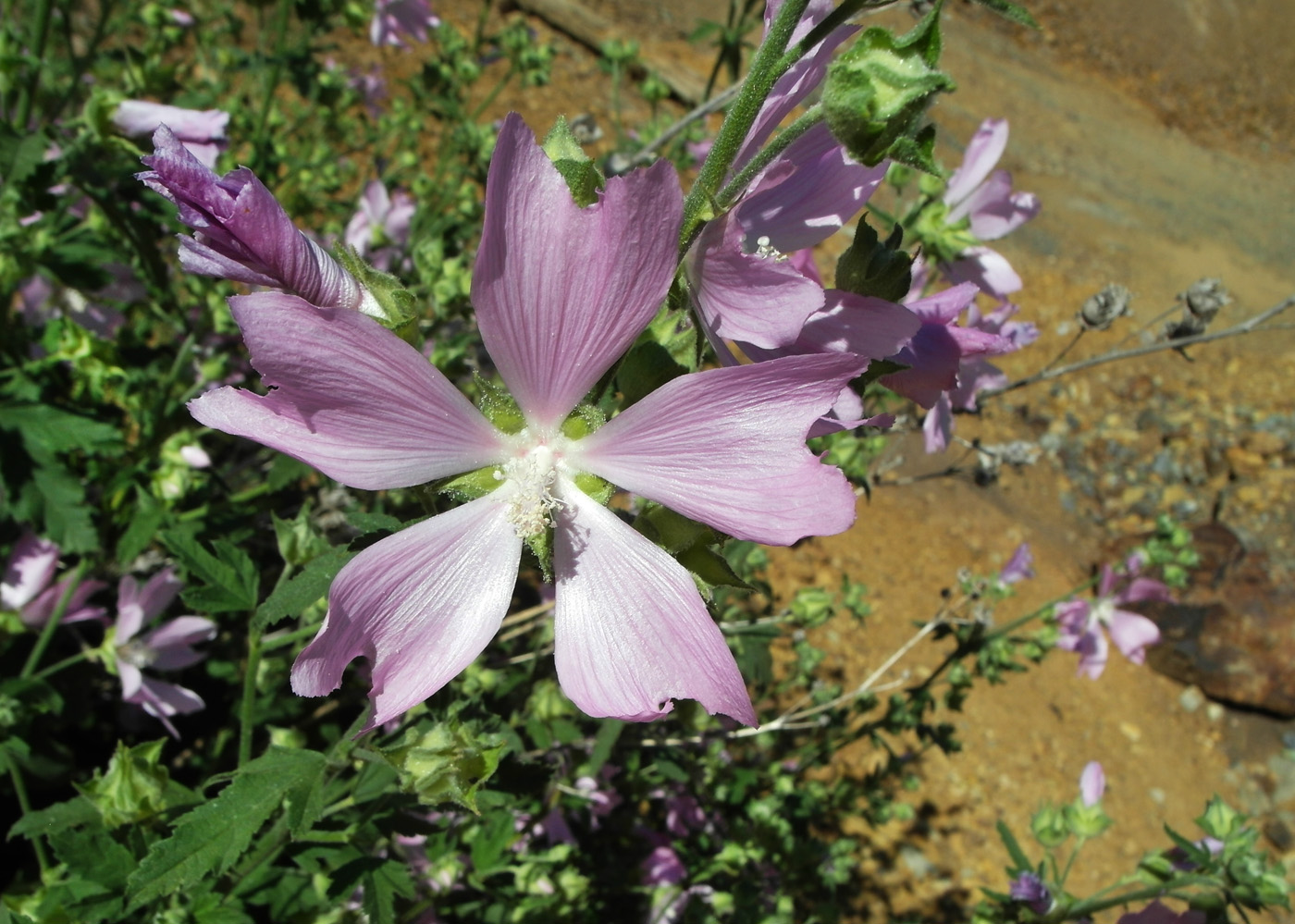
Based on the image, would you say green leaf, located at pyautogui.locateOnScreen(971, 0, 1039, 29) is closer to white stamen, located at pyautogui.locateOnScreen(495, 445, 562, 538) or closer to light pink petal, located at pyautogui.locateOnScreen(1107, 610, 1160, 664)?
white stamen, located at pyautogui.locateOnScreen(495, 445, 562, 538)

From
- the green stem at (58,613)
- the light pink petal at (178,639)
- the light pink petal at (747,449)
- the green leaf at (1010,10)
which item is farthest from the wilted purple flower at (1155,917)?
the green stem at (58,613)

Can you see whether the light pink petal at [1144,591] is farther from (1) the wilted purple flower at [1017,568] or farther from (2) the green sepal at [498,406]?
(2) the green sepal at [498,406]

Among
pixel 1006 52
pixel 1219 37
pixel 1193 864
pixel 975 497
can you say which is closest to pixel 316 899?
pixel 1193 864

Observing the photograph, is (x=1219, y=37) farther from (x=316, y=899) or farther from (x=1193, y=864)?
(x=316, y=899)

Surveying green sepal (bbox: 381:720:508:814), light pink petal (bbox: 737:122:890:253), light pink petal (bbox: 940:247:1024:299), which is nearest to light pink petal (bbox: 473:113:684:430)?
light pink petal (bbox: 737:122:890:253)

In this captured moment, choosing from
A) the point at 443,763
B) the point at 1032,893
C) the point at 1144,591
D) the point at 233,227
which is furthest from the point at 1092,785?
the point at 233,227

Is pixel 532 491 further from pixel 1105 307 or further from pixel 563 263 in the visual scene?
pixel 1105 307
